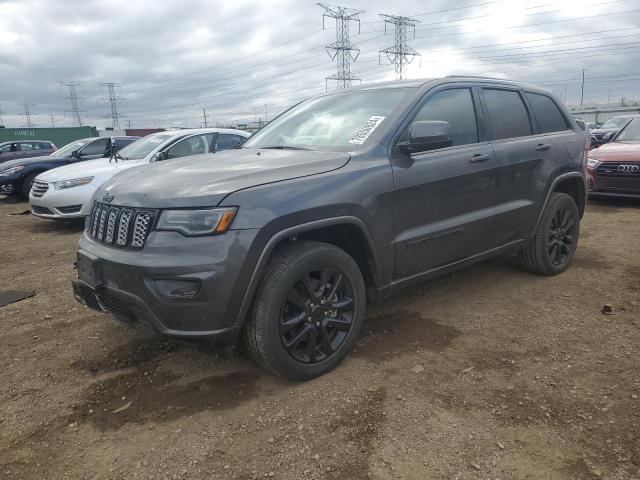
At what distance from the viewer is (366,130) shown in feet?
11.1

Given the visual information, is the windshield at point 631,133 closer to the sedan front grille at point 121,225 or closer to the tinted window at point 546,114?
the tinted window at point 546,114

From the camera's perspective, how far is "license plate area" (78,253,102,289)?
2852 mm

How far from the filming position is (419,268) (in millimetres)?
3465

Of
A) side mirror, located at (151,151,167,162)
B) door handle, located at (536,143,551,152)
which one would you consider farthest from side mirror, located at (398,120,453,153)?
side mirror, located at (151,151,167,162)

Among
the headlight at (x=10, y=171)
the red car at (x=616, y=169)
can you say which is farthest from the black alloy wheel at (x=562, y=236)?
the headlight at (x=10, y=171)

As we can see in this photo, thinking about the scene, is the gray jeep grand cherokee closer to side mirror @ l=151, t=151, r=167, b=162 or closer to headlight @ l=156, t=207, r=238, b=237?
headlight @ l=156, t=207, r=238, b=237

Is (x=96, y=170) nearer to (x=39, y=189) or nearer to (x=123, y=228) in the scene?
(x=39, y=189)

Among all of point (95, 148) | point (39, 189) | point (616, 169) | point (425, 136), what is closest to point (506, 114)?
point (425, 136)

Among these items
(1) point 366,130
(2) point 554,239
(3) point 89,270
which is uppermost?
(1) point 366,130

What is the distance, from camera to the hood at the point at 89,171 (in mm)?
7902

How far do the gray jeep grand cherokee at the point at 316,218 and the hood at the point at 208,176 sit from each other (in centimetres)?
1

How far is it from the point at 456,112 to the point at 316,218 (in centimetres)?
169

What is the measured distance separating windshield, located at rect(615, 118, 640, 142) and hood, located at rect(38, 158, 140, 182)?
880 cm

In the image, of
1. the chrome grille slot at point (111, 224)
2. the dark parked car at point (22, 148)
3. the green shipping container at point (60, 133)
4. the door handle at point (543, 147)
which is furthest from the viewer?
the green shipping container at point (60, 133)
